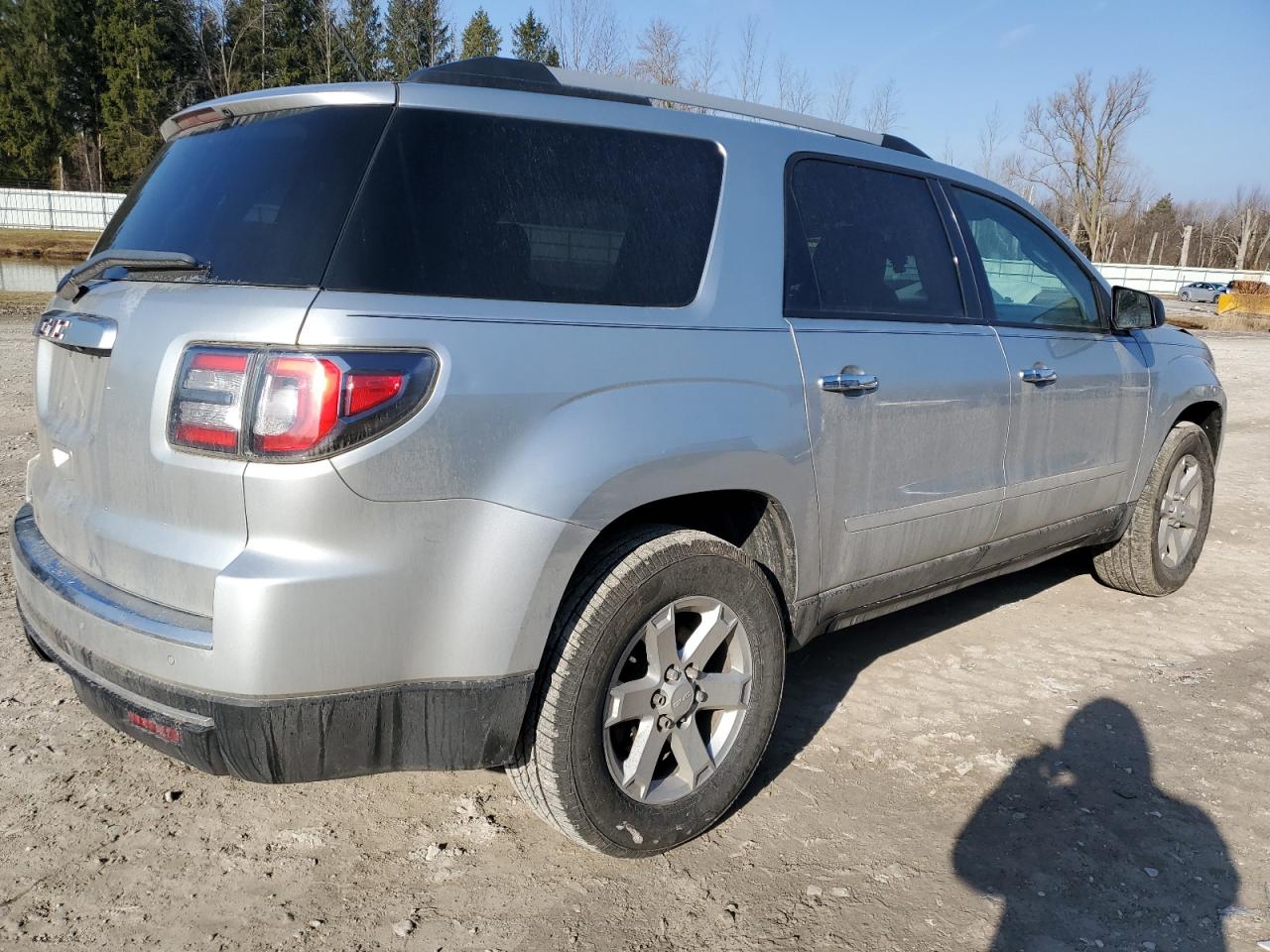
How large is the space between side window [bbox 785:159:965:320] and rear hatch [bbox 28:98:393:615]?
1.33 meters

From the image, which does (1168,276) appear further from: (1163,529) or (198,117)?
(198,117)

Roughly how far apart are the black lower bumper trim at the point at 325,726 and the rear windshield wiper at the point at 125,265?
3.07 ft

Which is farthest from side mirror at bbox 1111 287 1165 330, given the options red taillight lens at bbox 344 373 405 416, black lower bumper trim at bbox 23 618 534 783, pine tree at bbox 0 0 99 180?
pine tree at bbox 0 0 99 180

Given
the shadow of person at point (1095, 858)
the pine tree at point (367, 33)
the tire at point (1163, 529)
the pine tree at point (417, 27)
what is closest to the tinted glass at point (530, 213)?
the shadow of person at point (1095, 858)

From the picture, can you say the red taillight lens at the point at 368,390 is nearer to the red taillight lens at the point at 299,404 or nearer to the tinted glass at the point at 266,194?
the red taillight lens at the point at 299,404

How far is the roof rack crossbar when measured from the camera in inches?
110

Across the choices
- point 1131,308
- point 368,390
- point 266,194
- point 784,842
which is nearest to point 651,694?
point 784,842

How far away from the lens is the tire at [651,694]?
2.46 metres

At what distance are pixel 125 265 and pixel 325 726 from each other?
1203 mm

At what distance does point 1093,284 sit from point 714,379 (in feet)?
8.45

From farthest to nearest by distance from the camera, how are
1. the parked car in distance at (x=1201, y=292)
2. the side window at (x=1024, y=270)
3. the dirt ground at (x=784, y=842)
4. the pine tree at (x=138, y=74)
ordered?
1. the parked car in distance at (x=1201, y=292)
2. the pine tree at (x=138, y=74)
3. the side window at (x=1024, y=270)
4. the dirt ground at (x=784, y=842)

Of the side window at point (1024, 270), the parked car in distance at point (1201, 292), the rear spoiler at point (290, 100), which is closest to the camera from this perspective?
the rear spoiler at point (290, 100)

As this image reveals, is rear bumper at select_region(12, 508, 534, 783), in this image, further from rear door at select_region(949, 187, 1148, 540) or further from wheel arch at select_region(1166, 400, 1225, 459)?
wheel arch at select_region(1166, 400, 1225, 459)

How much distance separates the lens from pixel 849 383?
308 centimetres
